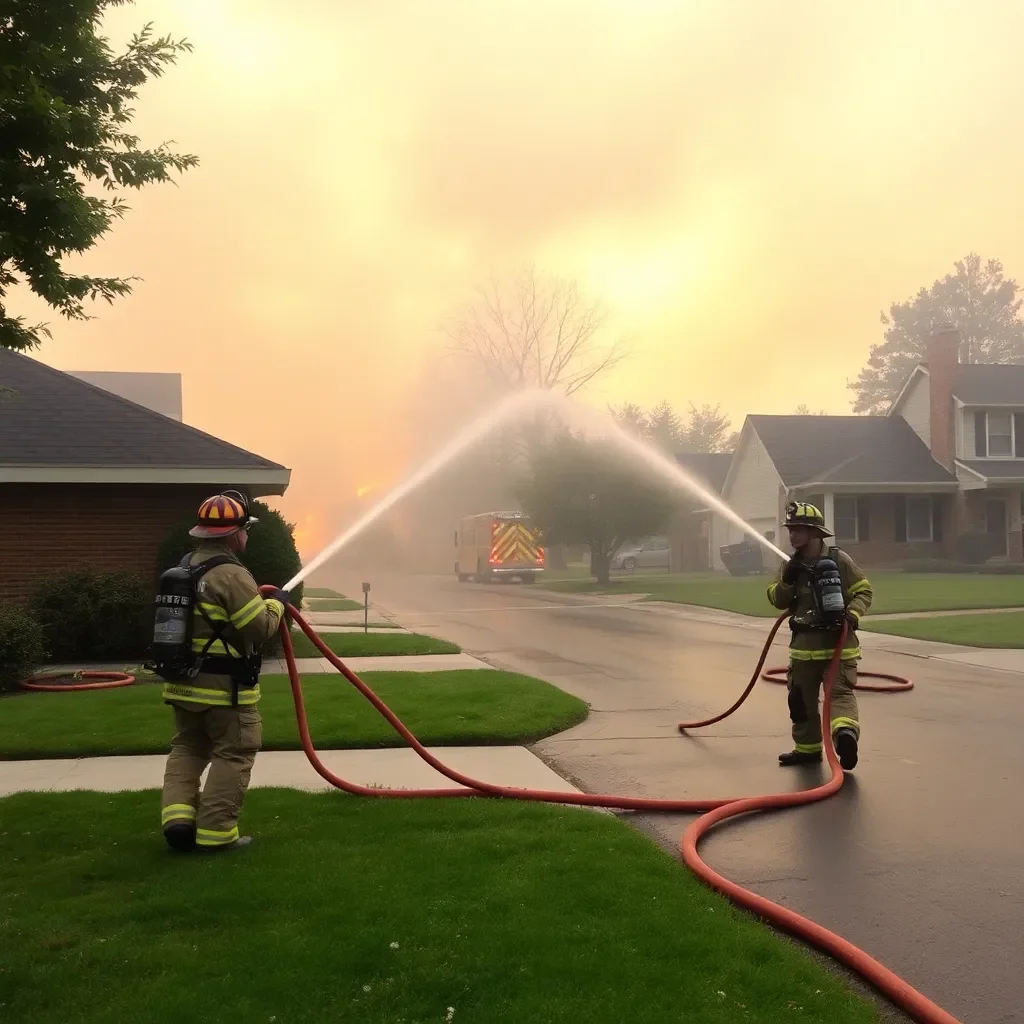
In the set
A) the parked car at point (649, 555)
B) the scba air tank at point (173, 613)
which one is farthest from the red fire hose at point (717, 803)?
the parked car at point (649, 555)

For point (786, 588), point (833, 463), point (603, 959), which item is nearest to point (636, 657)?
point (786, 588)

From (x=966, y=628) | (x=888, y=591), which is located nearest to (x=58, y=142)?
(x=966, y=628)

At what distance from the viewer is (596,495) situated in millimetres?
31719

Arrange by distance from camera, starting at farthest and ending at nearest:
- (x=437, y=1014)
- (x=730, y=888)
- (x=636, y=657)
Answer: (x=636, y=657)
(x=730, y=888)
(x=437, y=1014)

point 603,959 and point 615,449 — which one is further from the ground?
point 615,449

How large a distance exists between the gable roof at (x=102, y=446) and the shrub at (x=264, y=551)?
0.65 meters

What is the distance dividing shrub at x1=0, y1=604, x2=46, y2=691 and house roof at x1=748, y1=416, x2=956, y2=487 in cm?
2583

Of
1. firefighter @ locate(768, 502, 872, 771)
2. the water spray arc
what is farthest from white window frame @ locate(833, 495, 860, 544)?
firefighter @ locate(768, 502, 872, 771)

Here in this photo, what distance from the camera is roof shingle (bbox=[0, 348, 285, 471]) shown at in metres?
13.1

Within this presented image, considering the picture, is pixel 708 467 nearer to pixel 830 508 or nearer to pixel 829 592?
pixel 830 508

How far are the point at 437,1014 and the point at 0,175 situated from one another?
4.94 meters

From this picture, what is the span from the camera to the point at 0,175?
17.6 ft

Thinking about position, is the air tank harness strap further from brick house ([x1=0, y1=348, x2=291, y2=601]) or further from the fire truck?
the fire truck

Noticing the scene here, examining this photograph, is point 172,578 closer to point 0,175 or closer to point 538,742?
point 0,175
